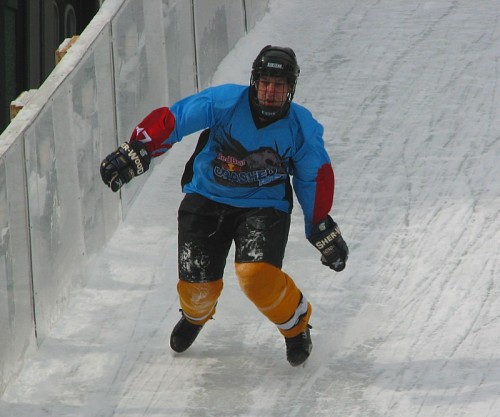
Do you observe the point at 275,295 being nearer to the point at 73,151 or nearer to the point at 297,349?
the point at 297,349

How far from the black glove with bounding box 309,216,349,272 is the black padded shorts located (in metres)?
0.18

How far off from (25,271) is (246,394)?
126 centimetres

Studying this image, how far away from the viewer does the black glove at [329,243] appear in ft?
21.3

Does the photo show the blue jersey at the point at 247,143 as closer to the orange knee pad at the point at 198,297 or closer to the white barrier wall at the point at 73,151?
the orange knee pad at the point at 198,297

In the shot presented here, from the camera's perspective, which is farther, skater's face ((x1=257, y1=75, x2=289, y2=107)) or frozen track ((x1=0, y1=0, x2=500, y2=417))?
frozen track ((x1=0, y1=0, x2=500, y2=417))

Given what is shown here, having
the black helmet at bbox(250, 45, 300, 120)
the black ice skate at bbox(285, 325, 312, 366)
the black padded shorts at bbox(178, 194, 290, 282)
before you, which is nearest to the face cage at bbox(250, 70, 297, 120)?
the black helmet at bbox(250, 45, 300, 120)

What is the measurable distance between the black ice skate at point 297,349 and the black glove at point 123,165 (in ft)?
3.69

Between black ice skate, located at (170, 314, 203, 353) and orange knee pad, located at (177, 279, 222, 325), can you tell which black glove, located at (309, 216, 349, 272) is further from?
black ice skate, located at (170, 314, 203, 353)

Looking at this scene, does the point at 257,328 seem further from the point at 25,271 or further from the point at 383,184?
the point at 383,184

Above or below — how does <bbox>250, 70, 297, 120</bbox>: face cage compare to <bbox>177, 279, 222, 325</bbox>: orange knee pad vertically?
above

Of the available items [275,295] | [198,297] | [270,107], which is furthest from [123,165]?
[275,295]

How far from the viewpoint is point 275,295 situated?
6527 mm

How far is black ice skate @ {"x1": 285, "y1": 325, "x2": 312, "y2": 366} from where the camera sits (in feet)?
22.0

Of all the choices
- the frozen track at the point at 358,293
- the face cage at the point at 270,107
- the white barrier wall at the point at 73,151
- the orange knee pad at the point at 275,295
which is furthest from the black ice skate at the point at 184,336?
the face cage at the point at 270,107
